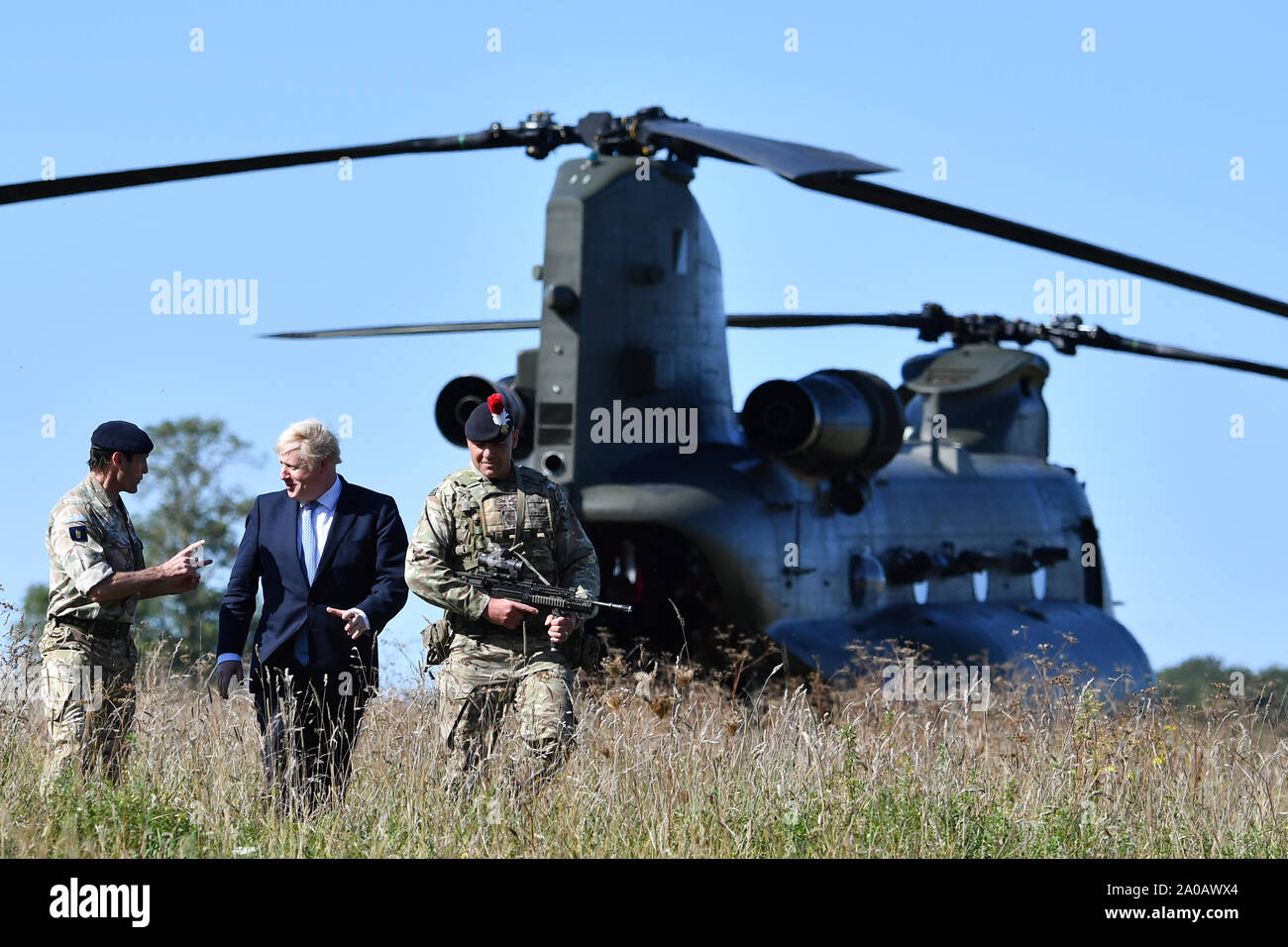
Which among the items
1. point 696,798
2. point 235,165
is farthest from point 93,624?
point 235,165

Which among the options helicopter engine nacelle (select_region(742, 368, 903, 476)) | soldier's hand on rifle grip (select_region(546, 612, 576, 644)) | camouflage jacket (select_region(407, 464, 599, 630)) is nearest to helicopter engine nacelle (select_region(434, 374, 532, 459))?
helicopter engine nacelle (select_region(742, 368, 903, 476))

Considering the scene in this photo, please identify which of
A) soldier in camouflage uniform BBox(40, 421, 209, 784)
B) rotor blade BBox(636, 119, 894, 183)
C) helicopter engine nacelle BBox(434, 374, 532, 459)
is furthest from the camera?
helicopter engine nacelle BBox(434, 374, 532, 459)

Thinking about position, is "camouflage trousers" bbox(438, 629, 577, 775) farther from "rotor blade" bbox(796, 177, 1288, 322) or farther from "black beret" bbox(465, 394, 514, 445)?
"rotor blade" bbox(796, 177, 1288, 322)

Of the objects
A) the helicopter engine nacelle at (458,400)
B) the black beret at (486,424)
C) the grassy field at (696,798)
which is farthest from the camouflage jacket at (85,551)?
the helicopter engine nacelle at (458,400)

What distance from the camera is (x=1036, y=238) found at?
8.56 meters

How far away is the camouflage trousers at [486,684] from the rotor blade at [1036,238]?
273 centimetres

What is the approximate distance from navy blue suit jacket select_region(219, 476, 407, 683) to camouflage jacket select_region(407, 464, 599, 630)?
0.38 feet

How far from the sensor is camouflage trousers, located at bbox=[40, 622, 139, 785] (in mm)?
5633

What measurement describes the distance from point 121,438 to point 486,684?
1704 mm

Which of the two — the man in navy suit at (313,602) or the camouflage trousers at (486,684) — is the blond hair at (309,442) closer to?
the man in navy suit at (313,602)

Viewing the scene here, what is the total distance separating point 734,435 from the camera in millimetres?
11898

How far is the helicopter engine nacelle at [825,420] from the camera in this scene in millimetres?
11602

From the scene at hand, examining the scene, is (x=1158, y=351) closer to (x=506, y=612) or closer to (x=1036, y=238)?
(x=1036, y=238)

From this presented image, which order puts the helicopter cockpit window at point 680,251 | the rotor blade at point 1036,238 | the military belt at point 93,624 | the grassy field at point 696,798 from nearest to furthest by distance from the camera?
the grassy field at point 696,798, the military belt at point 93,624, the rotor blade at point 1036,238, the helicopter cockpit window at point 680,251
